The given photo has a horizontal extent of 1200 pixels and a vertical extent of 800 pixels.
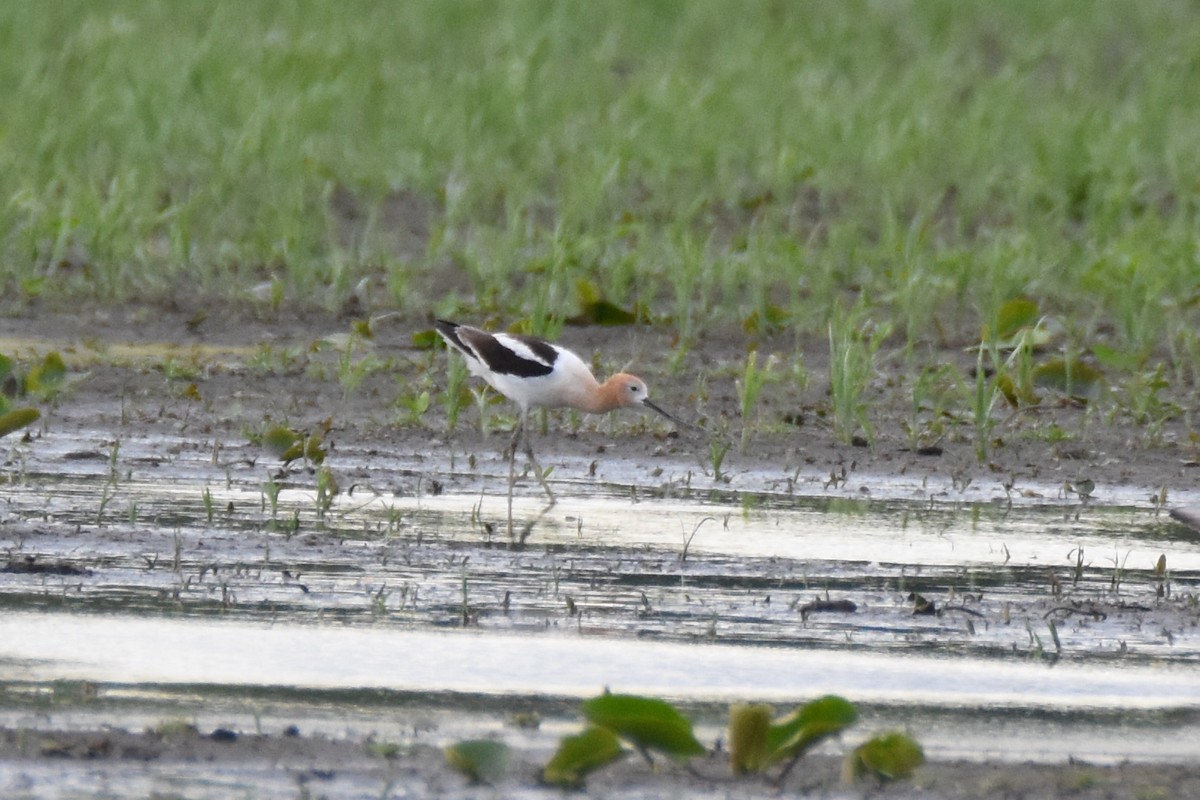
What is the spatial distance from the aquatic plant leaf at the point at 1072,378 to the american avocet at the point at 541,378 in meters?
1.59

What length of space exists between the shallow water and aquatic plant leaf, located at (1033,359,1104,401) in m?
1.43

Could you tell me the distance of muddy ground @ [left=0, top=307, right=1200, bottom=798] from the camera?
26.4 ft

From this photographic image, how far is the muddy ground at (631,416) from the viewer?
8.04 meters

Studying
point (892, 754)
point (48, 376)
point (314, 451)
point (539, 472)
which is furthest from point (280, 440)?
point (892, 754)

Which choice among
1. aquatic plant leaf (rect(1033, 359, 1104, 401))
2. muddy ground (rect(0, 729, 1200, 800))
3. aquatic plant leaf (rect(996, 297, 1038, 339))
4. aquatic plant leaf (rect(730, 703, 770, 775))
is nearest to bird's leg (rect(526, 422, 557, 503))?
aquatic plant leaf (rect(1033, 359, 1104, 401))

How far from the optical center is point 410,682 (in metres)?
4.92

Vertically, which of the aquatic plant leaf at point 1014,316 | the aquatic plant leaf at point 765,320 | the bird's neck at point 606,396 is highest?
the aquatic plant leaf at point 1014,316

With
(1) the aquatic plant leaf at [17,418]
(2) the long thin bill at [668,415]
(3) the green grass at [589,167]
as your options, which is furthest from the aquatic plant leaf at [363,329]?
(1) the aquatic plant leaf at [17,418]

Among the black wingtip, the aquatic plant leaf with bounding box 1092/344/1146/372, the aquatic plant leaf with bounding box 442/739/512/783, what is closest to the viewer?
the aquatic plant leaf with bounding box 442/739/512/783

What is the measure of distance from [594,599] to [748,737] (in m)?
1.62

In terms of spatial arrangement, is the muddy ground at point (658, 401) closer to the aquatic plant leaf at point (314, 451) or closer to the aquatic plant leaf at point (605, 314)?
the aquatic plant leaf at point (605, 314)

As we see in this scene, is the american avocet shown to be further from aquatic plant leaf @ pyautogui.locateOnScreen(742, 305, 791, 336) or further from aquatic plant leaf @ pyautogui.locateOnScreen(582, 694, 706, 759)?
aquatic plant leaf @ pyautogui.locateOnScreen(582, 694, 706, 759)

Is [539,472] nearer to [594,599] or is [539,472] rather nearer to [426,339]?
[594,599]

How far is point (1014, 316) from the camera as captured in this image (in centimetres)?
952
